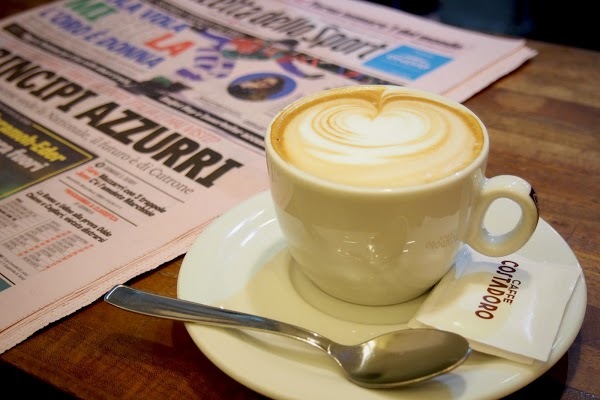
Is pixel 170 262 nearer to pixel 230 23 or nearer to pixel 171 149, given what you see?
pixel 171 149

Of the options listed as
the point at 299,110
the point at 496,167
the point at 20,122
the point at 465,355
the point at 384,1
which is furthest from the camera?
the point at 384,1

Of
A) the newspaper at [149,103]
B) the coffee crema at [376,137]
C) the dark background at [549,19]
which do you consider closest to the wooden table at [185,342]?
the newspaper at [149,103]

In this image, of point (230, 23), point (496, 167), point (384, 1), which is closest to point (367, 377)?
point (496, 167)

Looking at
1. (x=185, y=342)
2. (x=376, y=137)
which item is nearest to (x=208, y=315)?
(x=185, y=342)

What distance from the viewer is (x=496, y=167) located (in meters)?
0.59

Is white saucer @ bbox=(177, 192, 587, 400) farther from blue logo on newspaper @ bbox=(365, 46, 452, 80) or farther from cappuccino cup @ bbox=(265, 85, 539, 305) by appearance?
blue logo on newspaper @ bbox=(365, 46, 452, 80)

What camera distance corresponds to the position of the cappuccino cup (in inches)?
14.1

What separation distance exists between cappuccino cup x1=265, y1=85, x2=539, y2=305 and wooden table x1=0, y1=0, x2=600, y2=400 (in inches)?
3.4

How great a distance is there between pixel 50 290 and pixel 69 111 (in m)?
0.32

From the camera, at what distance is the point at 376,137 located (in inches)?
16.0

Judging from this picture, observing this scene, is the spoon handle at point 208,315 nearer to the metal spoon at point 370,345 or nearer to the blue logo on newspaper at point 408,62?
the metal spoon at point 370,345

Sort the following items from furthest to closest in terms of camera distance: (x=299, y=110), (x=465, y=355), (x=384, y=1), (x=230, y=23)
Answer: (x=384, y=1)
(x=230, y=23)
(x=299, y=110)
(x=465, y=355)

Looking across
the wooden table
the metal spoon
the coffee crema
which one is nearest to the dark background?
the wooden table

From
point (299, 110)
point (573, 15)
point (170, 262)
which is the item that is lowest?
point (573, 15)
